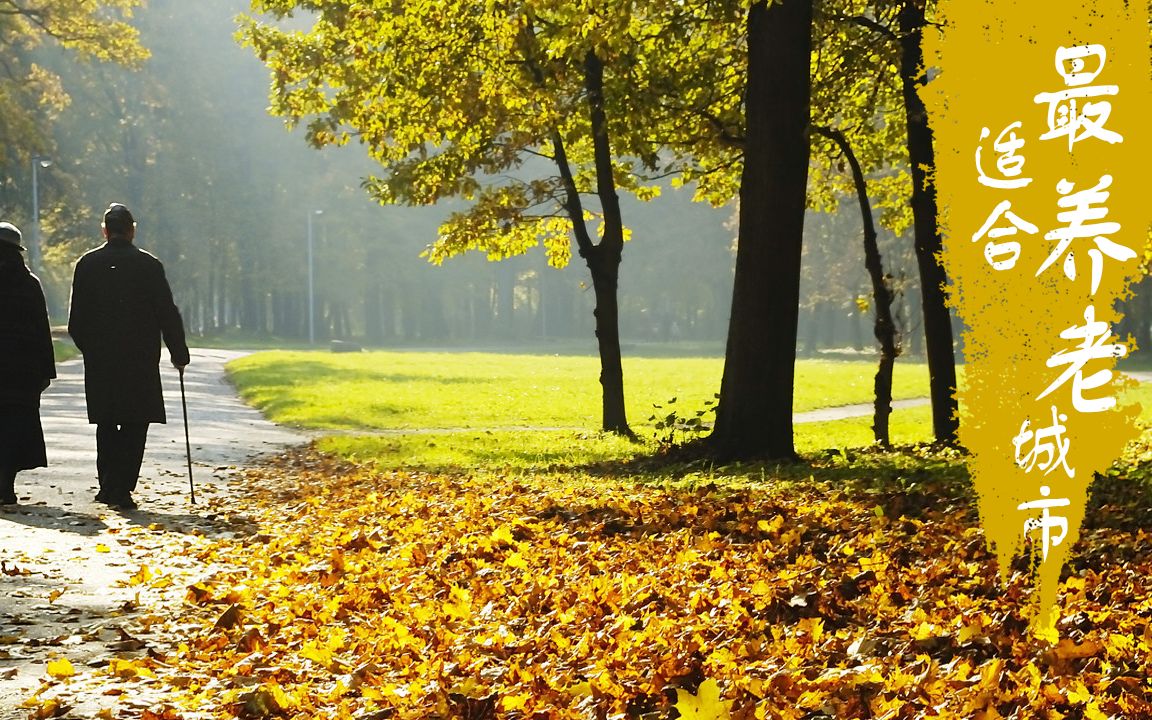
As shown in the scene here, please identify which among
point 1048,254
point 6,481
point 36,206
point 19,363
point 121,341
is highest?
point 36,206

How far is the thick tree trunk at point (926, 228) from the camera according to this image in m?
14.4

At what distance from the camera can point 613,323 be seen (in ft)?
66.6

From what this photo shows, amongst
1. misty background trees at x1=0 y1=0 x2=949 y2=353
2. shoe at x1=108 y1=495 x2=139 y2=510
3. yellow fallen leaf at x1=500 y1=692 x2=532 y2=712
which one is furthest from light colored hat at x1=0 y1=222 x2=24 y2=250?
misty background trees at x1=0 y1=0 x2=949 y2=353

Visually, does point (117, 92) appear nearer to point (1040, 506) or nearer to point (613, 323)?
point (613, 323)

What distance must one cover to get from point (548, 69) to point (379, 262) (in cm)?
7034

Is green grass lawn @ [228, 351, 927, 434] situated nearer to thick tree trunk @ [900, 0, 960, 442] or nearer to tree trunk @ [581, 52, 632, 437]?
tree trunk @ [581, 52, 632, 437]

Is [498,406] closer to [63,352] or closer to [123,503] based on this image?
[123,503]

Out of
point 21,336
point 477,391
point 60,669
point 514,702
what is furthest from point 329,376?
point 514,702

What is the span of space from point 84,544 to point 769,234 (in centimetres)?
633

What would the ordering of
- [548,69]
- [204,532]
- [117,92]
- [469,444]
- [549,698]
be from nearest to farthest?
[549,698], [204,532], [548,69], [469,444], [117,92]

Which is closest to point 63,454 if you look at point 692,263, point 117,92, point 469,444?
point 469,444

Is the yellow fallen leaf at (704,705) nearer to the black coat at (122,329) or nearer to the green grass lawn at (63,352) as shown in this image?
the black coat at (122,329)

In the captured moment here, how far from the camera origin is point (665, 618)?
18.9ft

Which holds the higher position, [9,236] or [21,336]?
[9,236]
